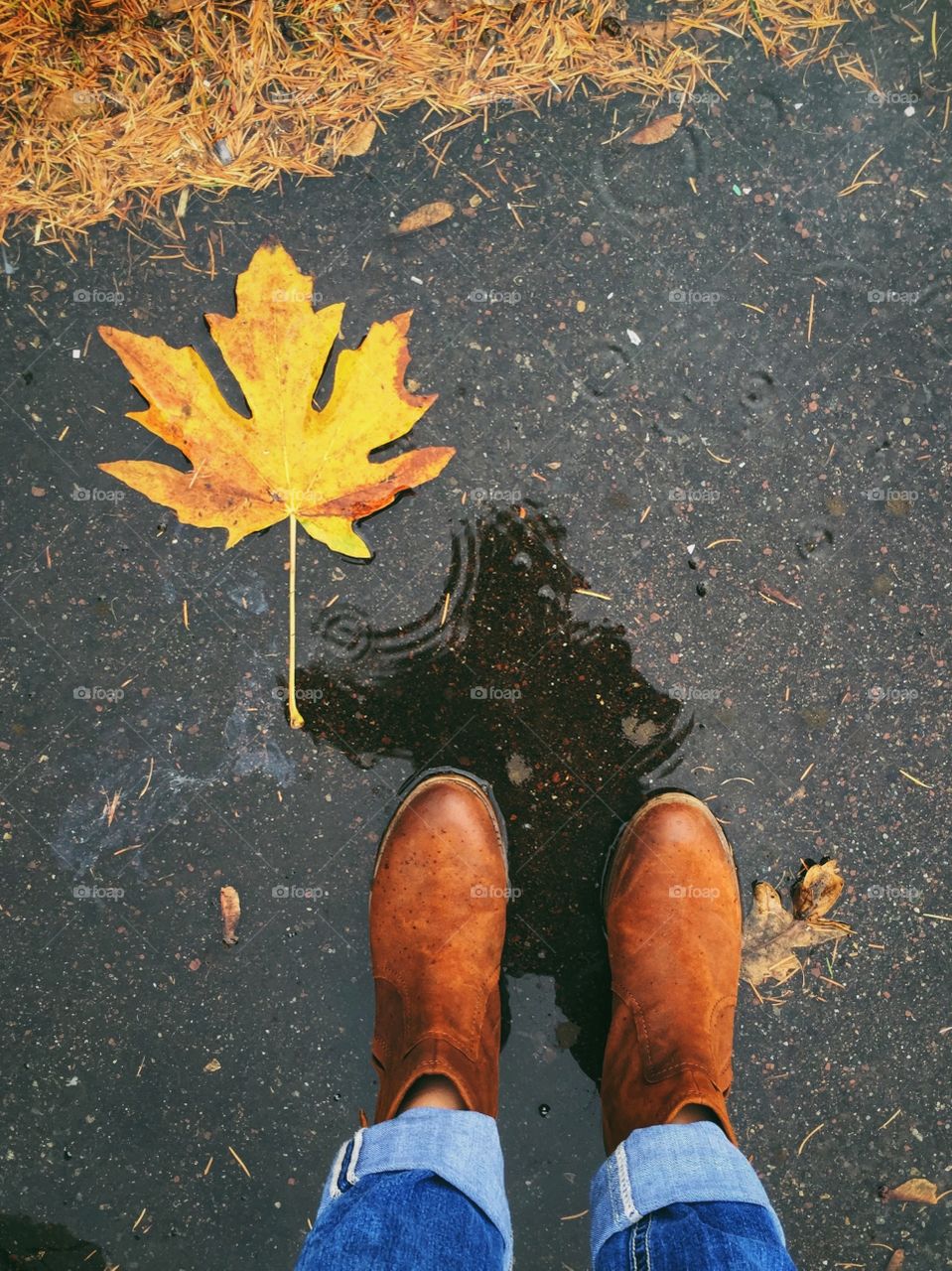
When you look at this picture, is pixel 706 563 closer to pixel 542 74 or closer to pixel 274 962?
pixel 542 74

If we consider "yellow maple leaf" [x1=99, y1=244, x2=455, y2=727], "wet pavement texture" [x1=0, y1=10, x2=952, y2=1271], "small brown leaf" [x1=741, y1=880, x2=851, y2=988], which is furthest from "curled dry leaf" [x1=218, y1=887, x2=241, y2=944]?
"small brown leaf" [x1=741, y1=880, x2=851, y2=988]

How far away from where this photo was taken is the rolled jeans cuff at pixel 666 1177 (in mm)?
1544

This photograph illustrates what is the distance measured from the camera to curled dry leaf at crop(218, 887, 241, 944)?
197cm

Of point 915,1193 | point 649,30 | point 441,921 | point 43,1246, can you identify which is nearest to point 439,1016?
point 441,921

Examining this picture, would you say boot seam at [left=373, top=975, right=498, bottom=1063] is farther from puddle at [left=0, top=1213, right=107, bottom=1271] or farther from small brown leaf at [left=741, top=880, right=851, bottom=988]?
puddle at [left=0, top=1213, right=107, bottom=1271]

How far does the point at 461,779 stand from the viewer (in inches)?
77.7

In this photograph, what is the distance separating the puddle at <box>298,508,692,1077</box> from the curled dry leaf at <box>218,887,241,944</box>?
1.45 feet

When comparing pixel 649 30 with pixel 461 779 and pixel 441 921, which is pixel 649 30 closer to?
pixel 461 779

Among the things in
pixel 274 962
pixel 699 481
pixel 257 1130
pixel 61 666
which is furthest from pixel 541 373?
pixel 257 1130

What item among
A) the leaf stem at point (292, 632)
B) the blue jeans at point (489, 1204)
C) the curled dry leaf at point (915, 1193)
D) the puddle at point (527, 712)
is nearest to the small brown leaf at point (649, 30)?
the puddle at point (527, 712)

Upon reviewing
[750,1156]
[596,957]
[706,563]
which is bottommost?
[750,1156]

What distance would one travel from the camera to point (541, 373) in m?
1.99

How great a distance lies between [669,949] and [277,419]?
155 centimetres

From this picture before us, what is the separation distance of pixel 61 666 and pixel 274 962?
2.93ft
